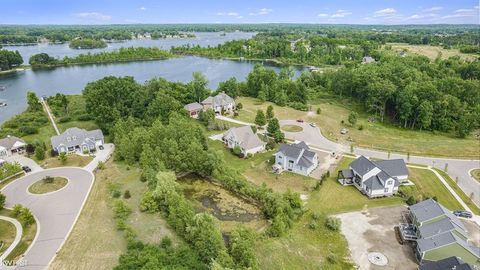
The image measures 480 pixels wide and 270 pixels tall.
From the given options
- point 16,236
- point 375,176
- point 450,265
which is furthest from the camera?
point 375,176

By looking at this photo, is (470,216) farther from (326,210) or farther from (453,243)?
(326,210)

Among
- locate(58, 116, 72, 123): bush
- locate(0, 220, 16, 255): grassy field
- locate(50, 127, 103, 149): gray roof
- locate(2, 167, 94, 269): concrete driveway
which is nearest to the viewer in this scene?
locate(2, 167, 94, 269): concrete driveway

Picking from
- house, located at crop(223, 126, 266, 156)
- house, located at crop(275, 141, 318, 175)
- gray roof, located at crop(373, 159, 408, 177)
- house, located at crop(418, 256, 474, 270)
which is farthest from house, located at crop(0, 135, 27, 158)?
house, located at crop(418, 256, 474, 270)

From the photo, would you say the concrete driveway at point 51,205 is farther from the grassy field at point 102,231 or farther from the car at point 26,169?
the car at point 26,169

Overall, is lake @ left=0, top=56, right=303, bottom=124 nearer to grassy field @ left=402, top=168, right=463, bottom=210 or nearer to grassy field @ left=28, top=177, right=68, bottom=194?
grassy field @ left=28, top=177, right=68, bottom=194

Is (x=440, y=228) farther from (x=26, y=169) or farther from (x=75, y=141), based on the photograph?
(x=26, y=169)

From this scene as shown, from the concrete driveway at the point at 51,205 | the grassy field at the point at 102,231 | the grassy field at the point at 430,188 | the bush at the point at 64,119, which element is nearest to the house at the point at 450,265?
the grassy field at the point at 430,188

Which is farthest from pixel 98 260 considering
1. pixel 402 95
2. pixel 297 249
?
pixel 402 95

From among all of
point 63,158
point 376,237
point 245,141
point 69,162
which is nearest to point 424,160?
point 376,237
